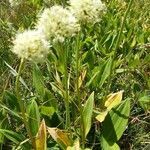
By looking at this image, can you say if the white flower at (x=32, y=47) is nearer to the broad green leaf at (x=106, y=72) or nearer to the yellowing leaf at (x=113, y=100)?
the yellowing leaf at (x=113, y=100)

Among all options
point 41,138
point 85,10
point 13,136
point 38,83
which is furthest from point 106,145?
point 85,10

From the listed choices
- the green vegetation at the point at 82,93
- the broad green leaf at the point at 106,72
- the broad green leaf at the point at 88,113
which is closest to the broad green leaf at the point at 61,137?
the green vegetation at the point at 82,93

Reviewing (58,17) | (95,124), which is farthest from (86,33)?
(58,17)

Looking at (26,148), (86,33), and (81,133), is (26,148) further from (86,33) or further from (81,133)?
(86,33)

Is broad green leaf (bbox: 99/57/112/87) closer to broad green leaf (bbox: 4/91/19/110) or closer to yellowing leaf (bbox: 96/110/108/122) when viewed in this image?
yellowing leaf (bbox: 96/110/108/122)

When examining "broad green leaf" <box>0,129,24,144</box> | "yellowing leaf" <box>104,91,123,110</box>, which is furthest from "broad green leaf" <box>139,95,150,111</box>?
"broad green leaf" <box>0,129,24,144</box>

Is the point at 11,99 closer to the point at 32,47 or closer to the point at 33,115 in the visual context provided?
the point at 33,115

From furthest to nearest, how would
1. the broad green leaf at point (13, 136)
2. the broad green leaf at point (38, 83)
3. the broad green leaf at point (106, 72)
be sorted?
the broad green leaf at point (106, 72) → the broad green leaf at point (38, 83) → the broad green leaf at point (13, 136)
